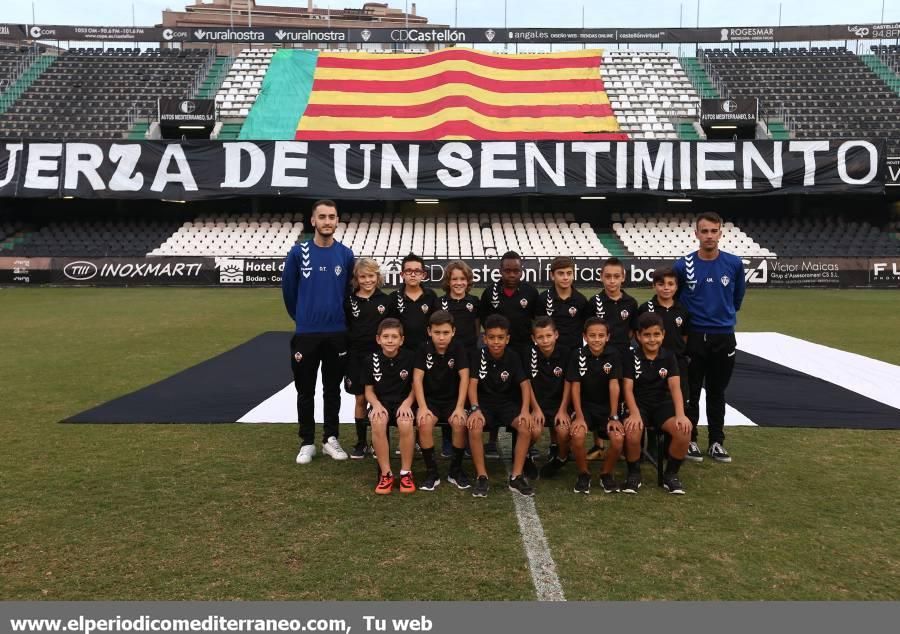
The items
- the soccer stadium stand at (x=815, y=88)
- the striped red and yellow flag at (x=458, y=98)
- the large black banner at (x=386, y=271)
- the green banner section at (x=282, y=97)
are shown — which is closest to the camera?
the large black banner at (x=386, y=271)

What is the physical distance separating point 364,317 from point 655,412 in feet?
8.08

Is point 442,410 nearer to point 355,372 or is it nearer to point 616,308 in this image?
point 355,372

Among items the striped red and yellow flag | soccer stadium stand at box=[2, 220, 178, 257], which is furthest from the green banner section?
soccer stadium stand at box=[2, 220, 178, 257]

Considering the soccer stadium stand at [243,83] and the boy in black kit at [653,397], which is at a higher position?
the soccer stadium stand at [243,83]

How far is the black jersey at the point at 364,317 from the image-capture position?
5367 mm

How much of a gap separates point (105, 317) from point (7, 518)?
1185 centimetres

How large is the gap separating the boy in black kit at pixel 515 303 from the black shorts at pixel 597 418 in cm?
82

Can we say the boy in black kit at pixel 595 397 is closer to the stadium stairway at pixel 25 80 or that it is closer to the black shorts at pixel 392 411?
the black shorts at pixel 392 411

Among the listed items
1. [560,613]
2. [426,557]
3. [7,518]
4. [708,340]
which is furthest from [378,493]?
[708,340]

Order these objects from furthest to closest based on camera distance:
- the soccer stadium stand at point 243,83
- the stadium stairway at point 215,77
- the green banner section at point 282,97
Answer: the stadium stairway at point 215,77 < the soccer stadium stand at point 243,83 < the green banner section at point 282,97

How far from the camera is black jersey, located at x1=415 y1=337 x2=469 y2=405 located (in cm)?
492

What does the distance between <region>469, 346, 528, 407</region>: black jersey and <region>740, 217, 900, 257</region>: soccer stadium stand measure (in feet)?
75.9

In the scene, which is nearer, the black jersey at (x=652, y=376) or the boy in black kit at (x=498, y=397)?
the boy in black kit at (x=498, y=397)

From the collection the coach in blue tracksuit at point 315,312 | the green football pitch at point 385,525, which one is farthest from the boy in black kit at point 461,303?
the green football pitch at point 385,525
